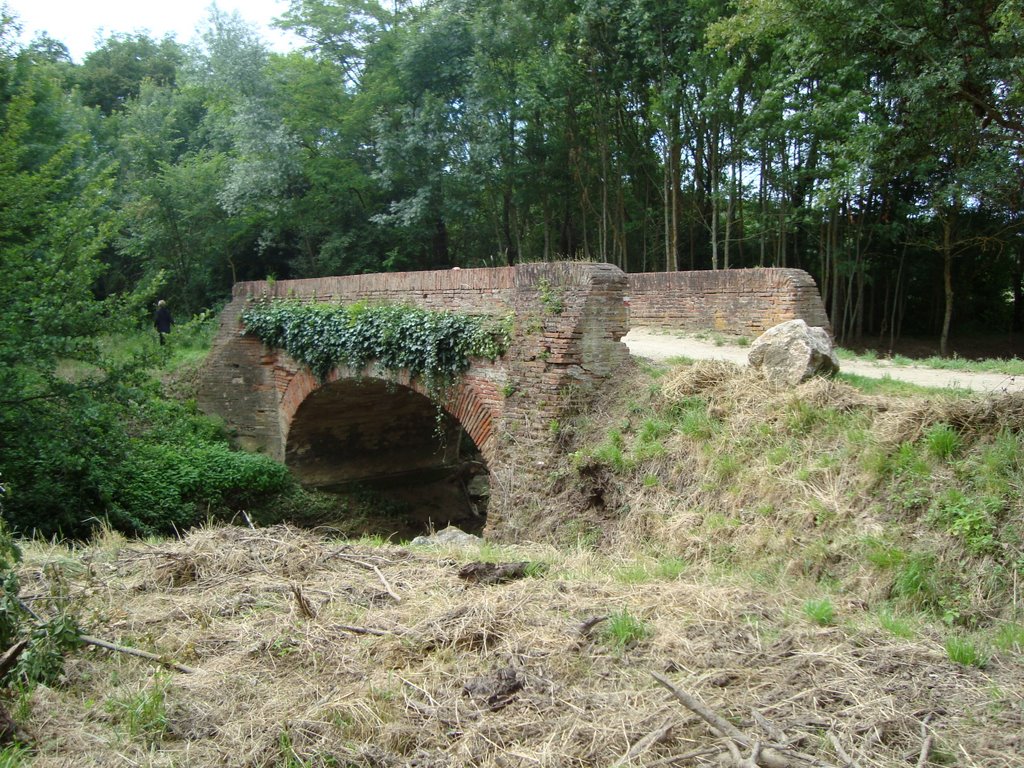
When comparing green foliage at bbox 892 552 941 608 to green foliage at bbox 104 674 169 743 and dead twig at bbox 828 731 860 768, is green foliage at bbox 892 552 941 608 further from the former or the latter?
green foliage at bbox 104 674 169 743

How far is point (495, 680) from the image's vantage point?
3301 mm

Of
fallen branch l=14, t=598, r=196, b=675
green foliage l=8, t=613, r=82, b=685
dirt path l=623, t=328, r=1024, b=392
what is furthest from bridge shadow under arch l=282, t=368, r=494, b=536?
green foliage l=8, t=613, r=82, b=685

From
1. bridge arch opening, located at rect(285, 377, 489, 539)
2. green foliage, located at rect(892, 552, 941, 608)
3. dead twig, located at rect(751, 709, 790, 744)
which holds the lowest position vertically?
bridge arch opening, located at rect(285, 377, 489, 539)

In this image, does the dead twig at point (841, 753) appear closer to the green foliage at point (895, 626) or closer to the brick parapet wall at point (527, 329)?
the green foliage at point (895, 626)

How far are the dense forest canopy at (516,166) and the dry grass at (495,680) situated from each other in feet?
25.3

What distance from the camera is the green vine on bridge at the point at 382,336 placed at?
923cm

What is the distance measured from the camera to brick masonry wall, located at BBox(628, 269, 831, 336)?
966 cm

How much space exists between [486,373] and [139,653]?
5.67 metres

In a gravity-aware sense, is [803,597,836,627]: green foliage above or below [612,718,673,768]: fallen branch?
above

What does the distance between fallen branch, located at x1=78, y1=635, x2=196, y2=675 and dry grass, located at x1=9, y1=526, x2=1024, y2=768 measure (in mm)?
54

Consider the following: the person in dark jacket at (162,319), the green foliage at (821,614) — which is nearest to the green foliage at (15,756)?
the green foliage at (821,614)

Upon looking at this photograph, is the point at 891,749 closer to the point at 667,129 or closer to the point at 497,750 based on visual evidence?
the point at 497,750

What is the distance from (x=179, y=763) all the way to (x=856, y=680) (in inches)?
102

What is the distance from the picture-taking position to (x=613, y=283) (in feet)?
26.6
